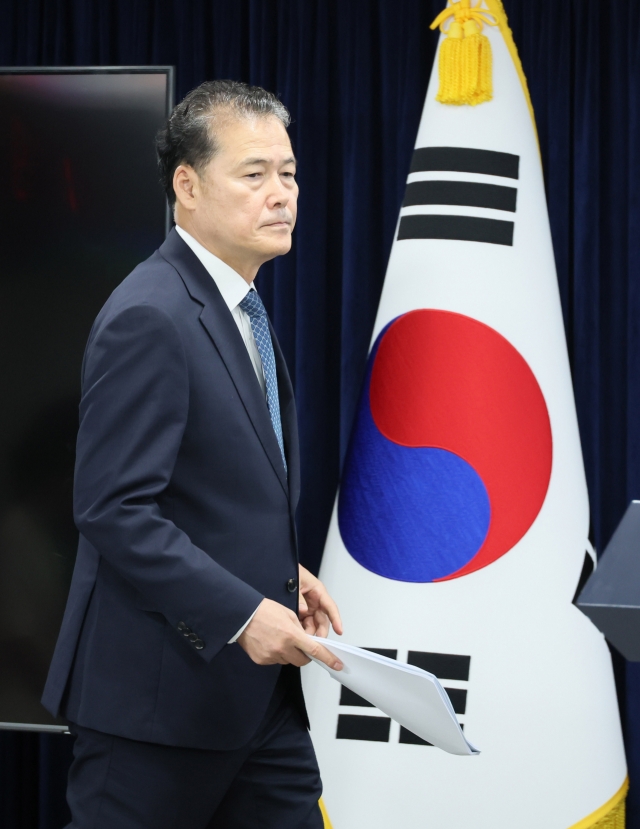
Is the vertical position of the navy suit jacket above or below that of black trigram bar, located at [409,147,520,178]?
below

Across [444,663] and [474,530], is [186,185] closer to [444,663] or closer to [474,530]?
[474,530]

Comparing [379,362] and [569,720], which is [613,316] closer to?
[379,362]

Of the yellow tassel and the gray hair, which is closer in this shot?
the gray hair

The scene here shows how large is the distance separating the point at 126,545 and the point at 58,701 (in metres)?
0.28

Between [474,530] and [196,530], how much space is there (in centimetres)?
73

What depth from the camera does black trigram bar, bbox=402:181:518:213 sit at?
6.11 feet

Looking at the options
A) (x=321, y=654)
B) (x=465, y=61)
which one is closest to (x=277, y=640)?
(x=321, y=654)

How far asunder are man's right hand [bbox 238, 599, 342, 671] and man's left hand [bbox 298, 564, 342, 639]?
0.90 ft

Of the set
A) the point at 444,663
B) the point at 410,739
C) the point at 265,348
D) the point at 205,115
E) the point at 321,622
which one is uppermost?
the point at 205,115

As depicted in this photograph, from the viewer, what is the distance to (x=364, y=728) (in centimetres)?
178

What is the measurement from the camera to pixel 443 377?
182 cm

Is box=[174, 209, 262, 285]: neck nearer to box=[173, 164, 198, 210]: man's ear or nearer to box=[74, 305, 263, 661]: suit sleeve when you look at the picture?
box=[173, 164, 198, 210]: man's ear

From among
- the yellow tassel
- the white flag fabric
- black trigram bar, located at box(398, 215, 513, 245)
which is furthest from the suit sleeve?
the yellow tassel

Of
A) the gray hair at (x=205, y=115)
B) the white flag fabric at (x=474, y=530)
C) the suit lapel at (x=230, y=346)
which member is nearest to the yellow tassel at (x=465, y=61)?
the white flag fabric at (x=474, y=530)
